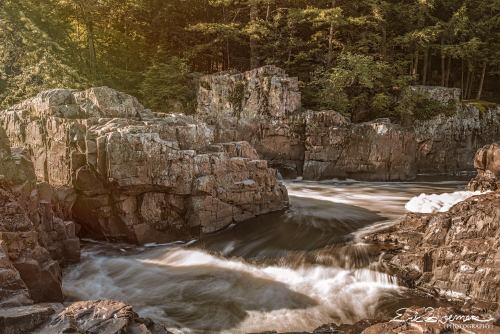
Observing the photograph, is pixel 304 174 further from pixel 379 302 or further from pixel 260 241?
pixel 379 302

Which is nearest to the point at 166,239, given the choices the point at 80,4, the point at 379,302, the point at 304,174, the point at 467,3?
the point at 379,302

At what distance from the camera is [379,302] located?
8578 mm

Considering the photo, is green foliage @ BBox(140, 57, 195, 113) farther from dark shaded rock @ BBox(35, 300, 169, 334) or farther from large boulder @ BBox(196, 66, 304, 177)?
dark shaded rock @ BBox(35, 300, 169, 334)

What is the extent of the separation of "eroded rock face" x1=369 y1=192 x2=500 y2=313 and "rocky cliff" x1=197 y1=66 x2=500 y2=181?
1184 cm

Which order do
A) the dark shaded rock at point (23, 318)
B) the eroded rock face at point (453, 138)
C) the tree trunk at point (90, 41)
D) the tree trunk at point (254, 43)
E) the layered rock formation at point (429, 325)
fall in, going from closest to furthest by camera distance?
the dark shaded rock at point (23, 318) < the layered rock formation at point (429, 325) < the eroded rock face at point (453, 138) < the tree trunk at point (90, 41) < the tree trunk at point (254, 43)

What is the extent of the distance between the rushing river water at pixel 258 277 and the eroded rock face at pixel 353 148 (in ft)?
24.3

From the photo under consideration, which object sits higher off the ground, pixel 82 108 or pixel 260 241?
pixel 82 108

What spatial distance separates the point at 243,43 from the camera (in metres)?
26.3

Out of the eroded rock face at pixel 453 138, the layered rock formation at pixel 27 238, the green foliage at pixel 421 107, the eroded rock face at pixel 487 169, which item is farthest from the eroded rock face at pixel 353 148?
Answer: the layered rock formation at pixel 27 238

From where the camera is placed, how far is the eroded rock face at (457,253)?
798 cm

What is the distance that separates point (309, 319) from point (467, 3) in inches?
1121

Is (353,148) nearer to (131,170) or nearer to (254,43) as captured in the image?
(254,43)

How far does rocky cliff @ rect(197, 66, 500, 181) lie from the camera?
21.9m
